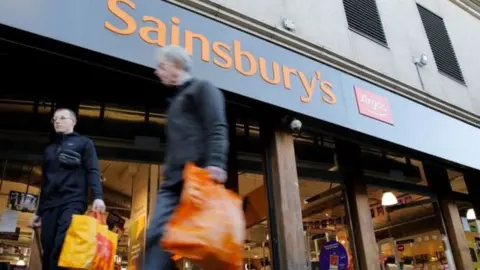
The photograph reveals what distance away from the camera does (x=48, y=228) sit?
3.08m

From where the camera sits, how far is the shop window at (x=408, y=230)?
26.6ft

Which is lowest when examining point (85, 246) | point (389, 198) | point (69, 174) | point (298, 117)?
point (85, 246)

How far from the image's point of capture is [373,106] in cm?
616

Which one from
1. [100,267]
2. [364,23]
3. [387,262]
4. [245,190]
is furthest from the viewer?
[387,262]

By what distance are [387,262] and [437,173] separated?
3.51 metres

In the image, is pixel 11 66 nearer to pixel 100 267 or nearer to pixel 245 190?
pixel 100 267

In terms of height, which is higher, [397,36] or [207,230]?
[397,36]

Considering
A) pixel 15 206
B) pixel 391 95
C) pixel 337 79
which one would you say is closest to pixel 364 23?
pixel 391 95

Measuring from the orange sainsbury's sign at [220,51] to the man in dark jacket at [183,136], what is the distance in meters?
1.68

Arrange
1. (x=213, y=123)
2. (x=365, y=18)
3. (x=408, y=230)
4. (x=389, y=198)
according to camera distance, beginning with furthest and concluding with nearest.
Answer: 1. (x=408, y=230)
2. (x=389, y=198)
3. (x=365, y=18)
4. (x=213, y=123)

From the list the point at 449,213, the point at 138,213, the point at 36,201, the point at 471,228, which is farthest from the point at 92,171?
the point at 471,228

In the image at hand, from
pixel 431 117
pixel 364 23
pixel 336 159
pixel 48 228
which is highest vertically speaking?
pixel 364 23

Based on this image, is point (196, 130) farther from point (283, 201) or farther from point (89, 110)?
point (89, 110)

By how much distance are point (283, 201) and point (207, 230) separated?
10.1 feet
